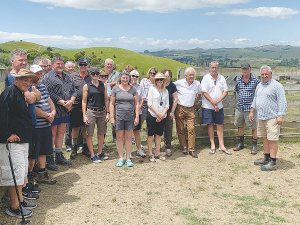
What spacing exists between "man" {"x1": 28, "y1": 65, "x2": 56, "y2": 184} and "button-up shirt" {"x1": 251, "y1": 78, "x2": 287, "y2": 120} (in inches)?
181

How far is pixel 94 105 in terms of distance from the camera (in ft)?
21.6

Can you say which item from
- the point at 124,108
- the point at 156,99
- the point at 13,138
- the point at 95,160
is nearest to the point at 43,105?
the point at 13,138

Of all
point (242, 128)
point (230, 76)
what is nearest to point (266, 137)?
point (242, 128)

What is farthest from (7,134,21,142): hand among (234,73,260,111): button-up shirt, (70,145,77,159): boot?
(234,73,260,111): button-up shirt

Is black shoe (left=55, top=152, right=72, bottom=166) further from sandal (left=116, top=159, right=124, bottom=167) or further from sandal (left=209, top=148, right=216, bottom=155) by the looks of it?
sandal (left=209, top=148, right=216, bottom=155)

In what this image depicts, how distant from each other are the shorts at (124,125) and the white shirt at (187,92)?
1.59m

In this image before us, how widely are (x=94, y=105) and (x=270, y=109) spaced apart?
408 cm

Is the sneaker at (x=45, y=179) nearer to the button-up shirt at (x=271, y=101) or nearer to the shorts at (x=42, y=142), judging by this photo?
the shorts at (x=42, y=142)

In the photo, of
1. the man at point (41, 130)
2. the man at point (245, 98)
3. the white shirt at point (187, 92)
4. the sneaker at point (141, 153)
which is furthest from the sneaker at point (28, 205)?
the man at point (245, 98)

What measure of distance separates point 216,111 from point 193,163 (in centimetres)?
160

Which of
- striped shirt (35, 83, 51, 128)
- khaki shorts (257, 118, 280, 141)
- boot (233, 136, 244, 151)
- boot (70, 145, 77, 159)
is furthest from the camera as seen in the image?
boot (233, 136, 244, 151)

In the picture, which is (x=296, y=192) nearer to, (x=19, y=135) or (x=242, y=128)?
(x=242, y=128)

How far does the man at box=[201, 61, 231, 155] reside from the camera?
7.36 meters

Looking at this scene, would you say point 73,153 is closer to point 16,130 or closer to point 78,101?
point 78,101
